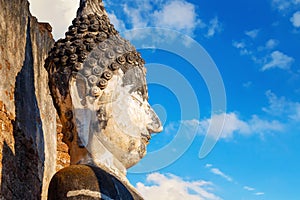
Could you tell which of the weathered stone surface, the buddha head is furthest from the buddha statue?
the weathered stone surface

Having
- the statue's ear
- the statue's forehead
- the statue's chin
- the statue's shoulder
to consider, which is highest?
the statue's forehead

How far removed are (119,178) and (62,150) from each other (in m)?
3.58

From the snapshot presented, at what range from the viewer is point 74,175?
4129 millimetres

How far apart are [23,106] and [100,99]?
5.15 feet

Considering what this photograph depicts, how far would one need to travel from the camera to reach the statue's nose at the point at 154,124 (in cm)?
480

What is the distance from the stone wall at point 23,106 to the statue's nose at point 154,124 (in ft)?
3.95

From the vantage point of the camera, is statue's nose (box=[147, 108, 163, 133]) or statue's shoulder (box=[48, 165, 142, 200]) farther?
statue's nose (box=[147, 108, 163, 133])

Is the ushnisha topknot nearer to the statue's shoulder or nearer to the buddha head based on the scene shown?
the buddha head

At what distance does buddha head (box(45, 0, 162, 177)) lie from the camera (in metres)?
4.57

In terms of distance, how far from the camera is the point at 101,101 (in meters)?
4.62

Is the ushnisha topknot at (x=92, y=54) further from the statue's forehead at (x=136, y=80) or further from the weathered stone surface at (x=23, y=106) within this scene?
the weathered stone surface at (x=23, y=106)

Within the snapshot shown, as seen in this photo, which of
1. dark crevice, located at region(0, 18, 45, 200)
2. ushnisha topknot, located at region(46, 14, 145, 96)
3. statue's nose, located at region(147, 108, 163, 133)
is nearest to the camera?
ushnisha topknot, located at region(46, 14, 145, 96)

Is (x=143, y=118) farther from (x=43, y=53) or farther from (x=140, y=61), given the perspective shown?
(x=43, y=53)

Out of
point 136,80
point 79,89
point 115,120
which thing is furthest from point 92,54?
point 115,120
